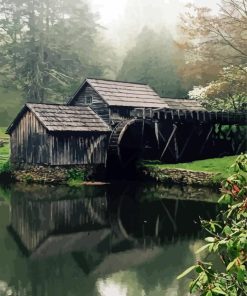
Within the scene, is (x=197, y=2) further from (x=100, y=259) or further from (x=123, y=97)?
(x=100, y=259)

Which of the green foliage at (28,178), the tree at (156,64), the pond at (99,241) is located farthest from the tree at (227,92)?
the green foliage at (28,178)

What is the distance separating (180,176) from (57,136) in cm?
779

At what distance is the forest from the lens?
127 ft

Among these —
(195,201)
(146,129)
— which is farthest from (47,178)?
(195,201)

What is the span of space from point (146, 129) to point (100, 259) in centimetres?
2190

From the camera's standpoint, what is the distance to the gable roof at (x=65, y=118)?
2816cm

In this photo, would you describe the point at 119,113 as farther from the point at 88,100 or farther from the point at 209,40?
the point at 209,40

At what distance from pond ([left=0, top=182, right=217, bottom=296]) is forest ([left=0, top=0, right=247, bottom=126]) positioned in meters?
18.5

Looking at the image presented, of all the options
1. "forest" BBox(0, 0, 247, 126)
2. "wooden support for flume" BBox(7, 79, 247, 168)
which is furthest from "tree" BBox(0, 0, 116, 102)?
"wooden support for flume" BBox(7, 79, 247, 168)

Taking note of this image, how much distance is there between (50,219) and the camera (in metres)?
16.9

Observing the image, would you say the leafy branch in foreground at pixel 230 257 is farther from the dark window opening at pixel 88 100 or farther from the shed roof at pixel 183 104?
the shed roof at pixel 183 104

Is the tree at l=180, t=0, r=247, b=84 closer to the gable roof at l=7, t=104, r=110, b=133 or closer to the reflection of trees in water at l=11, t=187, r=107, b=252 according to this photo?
the gable roof at l=7, t=104, r=110, b=133

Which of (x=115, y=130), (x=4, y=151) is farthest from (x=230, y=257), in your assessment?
(x=4, y=151)

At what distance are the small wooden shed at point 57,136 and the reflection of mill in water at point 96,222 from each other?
561 cm
